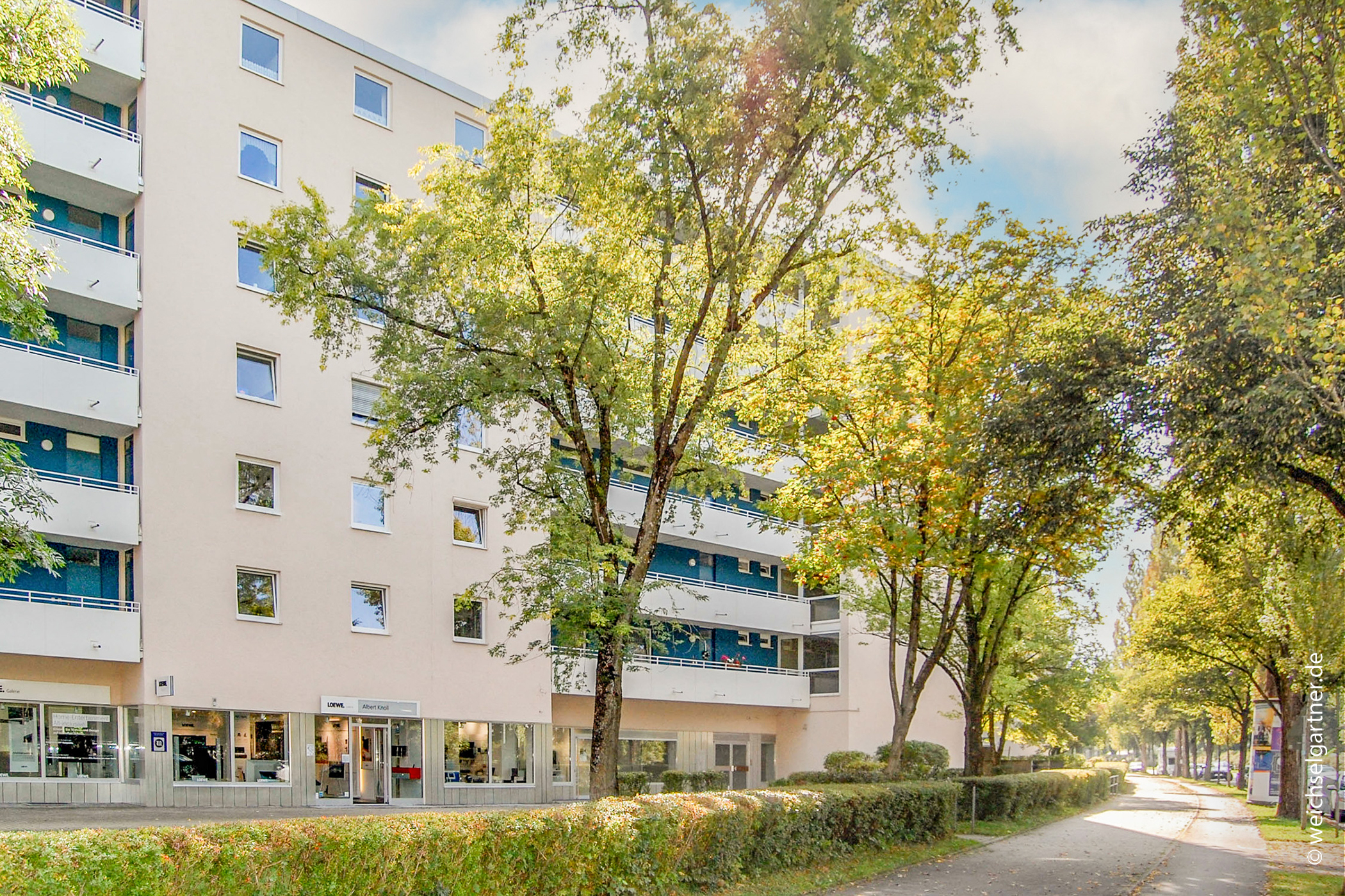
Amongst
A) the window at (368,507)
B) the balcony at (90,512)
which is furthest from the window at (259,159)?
the balcony at (90,512)

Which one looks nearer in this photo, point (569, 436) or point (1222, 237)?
point (1222, 237)

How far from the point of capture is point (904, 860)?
63.1 feet

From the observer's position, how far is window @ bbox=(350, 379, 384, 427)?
93.2ft

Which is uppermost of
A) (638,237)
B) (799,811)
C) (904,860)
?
(638,237)

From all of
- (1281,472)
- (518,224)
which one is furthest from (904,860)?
(518,224)

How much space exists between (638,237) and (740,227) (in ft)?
5.18

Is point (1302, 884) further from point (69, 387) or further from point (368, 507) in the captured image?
point (69, 387)

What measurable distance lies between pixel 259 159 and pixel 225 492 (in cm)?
812

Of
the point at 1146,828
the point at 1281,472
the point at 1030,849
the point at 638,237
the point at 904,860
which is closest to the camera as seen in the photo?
the point at 1281,472

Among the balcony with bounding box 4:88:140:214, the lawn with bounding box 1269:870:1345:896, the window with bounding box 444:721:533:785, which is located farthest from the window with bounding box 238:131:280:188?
the lawn with bounding box 1269:870:1345:896

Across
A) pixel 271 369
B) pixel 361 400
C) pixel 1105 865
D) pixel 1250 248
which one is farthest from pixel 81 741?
pixel 1250 248

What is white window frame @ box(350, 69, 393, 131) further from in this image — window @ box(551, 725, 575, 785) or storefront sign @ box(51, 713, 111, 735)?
window @ box(551, 725, 575, 785)

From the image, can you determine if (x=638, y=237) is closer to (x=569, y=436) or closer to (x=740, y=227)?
(x=740, y=227)

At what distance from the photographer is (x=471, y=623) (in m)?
30.4
